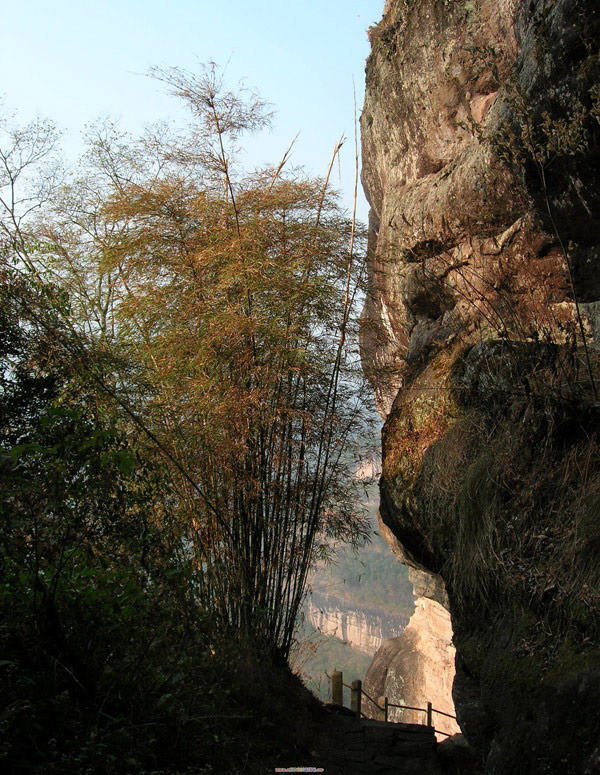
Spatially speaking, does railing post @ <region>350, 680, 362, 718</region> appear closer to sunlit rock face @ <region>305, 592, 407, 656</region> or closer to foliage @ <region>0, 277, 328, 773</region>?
foliage @ <region>0, 277, 328, 773</region>

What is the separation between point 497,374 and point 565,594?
183cm

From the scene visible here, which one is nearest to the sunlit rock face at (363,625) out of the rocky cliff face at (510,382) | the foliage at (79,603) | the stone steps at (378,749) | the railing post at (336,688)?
the railing post at (336,688)

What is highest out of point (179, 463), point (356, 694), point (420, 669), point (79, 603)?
point (179, 463)

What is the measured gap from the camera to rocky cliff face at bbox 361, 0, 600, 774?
342 cm

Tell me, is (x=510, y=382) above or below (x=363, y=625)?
below

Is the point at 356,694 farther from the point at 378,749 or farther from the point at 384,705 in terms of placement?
the point at 378,749

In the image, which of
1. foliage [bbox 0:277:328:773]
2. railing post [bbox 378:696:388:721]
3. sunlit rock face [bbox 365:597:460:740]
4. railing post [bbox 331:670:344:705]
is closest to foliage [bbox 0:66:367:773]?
foliage [bbox 0:277:328:773]

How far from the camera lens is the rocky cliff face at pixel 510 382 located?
3416 millimetres

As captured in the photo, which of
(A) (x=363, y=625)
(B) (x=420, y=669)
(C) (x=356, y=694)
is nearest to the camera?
(C) (x=356, y=694)

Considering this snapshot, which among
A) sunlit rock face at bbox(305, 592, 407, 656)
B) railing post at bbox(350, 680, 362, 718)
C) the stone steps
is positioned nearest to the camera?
the stone steps

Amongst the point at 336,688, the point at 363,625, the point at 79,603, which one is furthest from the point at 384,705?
the point at 363,625

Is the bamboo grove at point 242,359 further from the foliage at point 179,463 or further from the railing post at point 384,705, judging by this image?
the railing post at point 384,705

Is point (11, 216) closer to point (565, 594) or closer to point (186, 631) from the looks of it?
point (186, 631)

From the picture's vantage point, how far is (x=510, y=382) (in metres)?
4.58
